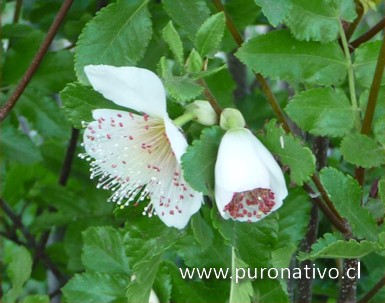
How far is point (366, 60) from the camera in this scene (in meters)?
0.84

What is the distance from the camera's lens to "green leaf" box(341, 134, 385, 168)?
0.78 metres

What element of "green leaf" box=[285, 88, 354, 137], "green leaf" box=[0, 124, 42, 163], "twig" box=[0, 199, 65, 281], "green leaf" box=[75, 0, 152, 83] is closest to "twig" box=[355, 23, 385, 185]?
"green leaf" box=[285, 88, 354, 137]

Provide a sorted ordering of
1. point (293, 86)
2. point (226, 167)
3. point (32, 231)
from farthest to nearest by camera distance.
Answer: point (32, 231) → point (293, 86) → point (226, 167)

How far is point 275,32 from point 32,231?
65 cm

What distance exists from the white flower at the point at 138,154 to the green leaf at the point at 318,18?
18cm

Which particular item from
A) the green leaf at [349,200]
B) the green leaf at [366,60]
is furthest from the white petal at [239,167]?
the green leaf at [366,60]

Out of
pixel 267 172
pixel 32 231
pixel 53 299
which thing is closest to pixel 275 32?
pixel 267 172

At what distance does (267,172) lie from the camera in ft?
2.25

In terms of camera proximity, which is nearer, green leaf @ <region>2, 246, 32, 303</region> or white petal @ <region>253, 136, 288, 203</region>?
white petal @ <region>253, 136, 288, 203</region>

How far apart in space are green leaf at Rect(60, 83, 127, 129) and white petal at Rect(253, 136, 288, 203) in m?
0.17

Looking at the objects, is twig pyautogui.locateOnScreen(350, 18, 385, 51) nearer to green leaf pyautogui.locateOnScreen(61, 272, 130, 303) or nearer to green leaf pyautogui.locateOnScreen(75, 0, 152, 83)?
green leaf pyautogui.locateOnScreen(75, 0, 152, 83)

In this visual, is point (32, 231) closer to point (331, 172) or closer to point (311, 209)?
point (311, 209)

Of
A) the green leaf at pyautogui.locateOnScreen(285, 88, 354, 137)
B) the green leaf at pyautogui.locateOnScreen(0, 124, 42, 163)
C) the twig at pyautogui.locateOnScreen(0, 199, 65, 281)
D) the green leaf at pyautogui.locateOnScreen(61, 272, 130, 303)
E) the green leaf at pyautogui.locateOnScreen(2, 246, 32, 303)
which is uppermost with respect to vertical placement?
the green leaf at pyautogui.locateOnScreen(285, 88, 354, 137)

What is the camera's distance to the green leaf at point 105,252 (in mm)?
941
